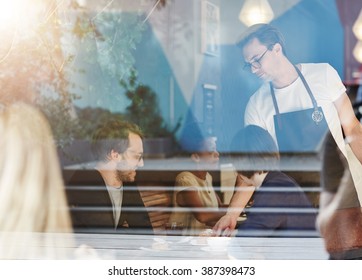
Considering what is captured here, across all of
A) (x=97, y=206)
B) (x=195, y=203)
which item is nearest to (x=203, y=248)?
(x=195, y=203)

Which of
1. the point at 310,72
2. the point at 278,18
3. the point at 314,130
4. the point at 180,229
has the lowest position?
the point at 180,229

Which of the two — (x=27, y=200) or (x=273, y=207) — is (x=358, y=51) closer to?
(x=273, y=207)

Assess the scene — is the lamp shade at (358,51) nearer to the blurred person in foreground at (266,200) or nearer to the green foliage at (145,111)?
the blurred person in foreground at (266,200)

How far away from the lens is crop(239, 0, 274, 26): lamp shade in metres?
4.69

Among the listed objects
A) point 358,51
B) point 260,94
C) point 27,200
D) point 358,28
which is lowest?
point 27,200

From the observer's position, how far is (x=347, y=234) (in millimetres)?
3236

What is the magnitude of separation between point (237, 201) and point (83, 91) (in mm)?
2604

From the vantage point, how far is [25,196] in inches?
130

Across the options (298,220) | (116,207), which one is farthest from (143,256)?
(298,220)

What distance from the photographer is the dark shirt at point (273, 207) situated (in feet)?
9.12

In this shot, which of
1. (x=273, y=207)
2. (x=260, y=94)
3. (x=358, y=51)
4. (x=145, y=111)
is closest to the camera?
(x=273, y=207)

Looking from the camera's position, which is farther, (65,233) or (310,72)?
(310,72)

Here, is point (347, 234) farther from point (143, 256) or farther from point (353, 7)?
point (353, 7)

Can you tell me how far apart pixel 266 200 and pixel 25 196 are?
4.06ft
